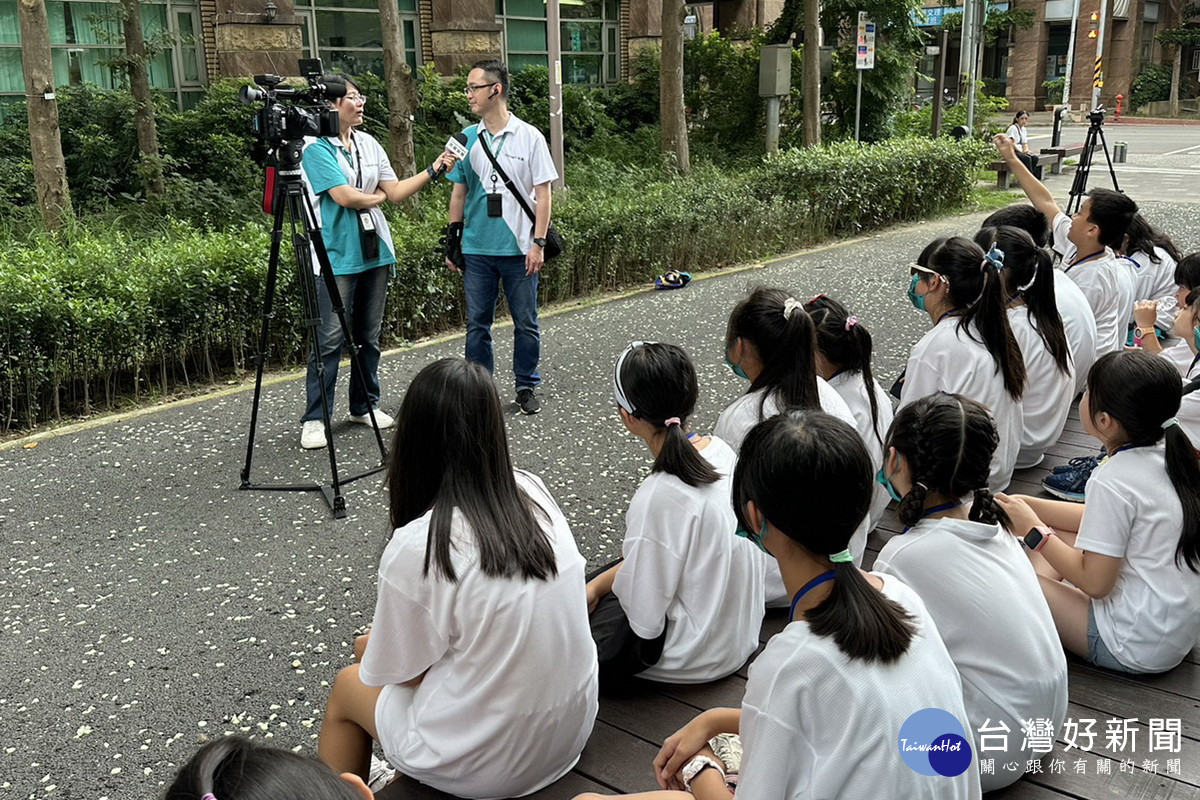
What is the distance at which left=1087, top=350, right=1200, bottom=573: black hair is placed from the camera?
2828 millimetres

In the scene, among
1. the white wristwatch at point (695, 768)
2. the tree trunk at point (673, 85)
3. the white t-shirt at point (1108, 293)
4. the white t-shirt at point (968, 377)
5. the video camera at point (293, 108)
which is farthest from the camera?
the tree trunk at point (673, 85)

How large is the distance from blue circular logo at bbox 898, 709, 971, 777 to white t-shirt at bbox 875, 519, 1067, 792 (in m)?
0.58

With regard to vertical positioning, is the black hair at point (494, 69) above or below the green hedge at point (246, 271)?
above

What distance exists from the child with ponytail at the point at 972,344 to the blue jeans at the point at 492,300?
2.54 metres

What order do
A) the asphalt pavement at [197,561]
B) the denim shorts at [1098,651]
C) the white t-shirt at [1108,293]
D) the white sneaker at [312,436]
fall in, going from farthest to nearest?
the white sneaker at [312,436] < the white t-shirt at [1108,293] < the asphalt pavement at [197,561] < the denim shorts at [1098,651]

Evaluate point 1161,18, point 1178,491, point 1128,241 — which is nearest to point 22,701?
point 1178,491

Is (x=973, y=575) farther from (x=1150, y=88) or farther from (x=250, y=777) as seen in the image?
(x=1150, y=88)

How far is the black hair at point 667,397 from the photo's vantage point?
2.77 meters

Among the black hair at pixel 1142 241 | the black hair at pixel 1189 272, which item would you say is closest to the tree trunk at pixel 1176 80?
the black hair at pixel 1142 241

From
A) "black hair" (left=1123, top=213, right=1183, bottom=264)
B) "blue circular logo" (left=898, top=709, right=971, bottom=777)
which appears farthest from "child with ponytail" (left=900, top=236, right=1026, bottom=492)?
"blue circular logo" (left=898, top=709, right=971, bottom=777)

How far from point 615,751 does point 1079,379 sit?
3549mm

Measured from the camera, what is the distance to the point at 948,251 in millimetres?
4125

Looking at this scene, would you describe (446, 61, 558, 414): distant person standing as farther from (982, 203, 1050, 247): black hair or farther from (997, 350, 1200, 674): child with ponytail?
(997, 350, 1200, 674): child with ponytail

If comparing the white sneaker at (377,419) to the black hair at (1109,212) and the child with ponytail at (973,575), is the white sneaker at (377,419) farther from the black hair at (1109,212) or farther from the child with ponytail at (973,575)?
the child with ponytail at (973,575)
